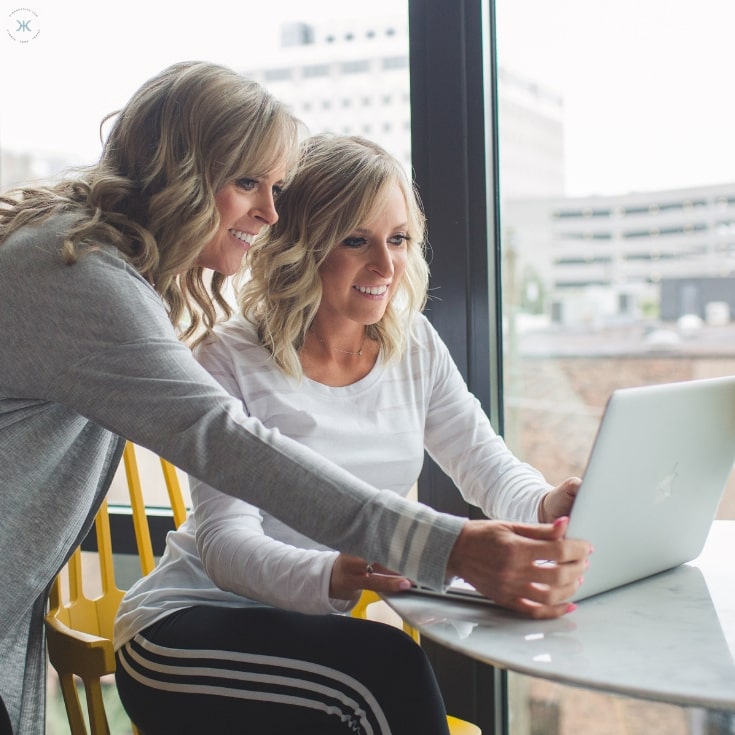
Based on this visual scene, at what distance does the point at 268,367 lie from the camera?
1521mm

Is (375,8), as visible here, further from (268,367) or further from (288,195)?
(268,367)

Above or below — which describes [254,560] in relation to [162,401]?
below

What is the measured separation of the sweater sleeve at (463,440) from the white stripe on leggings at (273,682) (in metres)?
0.50

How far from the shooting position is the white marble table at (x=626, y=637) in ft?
2.88

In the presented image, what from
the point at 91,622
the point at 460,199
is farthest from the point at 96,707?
the point at 460,199

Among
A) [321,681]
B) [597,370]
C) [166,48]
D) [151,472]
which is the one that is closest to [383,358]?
[597,370]

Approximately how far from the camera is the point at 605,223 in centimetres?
184

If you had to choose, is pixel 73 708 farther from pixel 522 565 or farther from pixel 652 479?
pixel 652 479

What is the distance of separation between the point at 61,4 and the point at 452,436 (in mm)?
1390

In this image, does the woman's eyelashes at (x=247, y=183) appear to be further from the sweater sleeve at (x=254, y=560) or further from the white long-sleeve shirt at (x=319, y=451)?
the sweater sleeve at (x=254, y=560)

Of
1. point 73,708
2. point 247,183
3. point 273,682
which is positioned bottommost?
point 73,708

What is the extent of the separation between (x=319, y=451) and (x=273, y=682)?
1.37 ft

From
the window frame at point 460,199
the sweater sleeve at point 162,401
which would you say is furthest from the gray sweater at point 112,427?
the window frame at point 460,199

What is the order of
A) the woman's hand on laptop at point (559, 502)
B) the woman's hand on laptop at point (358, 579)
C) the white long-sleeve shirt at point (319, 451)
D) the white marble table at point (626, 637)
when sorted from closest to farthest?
the white marble table at point (626, 637) → the woman's hand on laptop at point (358, 579) → the white long-sleeve shirt at point (319, 451) → the woman's hand on laptop at point (559, 502)
